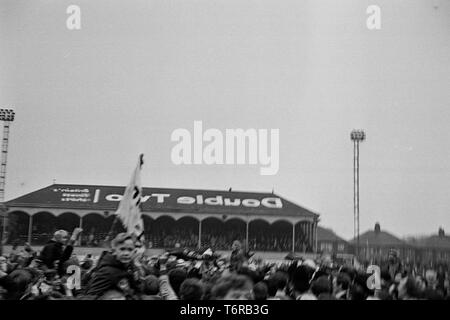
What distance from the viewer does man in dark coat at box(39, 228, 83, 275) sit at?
4.52 meters

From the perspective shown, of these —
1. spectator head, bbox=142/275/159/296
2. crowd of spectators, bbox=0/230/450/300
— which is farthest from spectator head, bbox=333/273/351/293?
spectator head, bbox=142/275/159/296

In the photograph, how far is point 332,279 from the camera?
4516mm

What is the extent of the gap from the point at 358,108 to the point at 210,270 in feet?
5.30

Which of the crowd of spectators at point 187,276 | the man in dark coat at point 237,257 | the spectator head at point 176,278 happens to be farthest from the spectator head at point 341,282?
the spectator head at point 176,278

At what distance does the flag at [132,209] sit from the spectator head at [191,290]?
0.48 meters

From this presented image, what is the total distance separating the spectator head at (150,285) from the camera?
4.33m

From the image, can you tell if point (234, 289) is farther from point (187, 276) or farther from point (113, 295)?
point (113, 295)

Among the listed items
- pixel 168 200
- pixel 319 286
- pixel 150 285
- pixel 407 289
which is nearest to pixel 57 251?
pixel 150 285

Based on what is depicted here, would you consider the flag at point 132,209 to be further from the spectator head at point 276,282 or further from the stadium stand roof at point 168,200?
the spectator head at point 276,282
